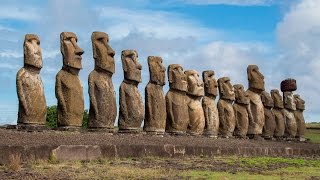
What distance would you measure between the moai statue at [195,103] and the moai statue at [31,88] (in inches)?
234

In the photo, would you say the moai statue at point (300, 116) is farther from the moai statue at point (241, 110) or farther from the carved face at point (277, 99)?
the moai statue at point (241, 110)

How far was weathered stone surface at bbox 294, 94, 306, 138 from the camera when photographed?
968 inches

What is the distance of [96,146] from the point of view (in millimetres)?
10969

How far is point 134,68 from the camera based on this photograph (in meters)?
15.6

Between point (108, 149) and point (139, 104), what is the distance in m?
4.26

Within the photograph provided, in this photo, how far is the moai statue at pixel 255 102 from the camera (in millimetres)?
21141

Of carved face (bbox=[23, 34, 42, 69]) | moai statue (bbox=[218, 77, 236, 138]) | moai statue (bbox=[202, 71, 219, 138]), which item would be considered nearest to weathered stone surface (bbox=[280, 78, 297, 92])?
moai statue (bbox=[218, 77, 236, 138])

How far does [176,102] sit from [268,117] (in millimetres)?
6233

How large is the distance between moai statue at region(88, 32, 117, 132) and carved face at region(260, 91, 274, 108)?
30.6 feet

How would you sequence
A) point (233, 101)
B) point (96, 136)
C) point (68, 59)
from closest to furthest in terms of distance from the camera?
point (96, 136)
point (68, 59)
point (233, 101)

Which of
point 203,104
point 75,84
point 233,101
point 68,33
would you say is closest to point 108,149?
point 75,84

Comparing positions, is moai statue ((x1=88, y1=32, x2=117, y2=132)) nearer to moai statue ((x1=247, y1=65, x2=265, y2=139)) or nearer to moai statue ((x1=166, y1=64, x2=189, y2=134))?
moai statue ((x1=166, y1=64, x2=189, y2=134))

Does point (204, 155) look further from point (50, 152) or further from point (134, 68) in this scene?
point (50, 152)

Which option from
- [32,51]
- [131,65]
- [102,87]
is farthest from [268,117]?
[32,51]
